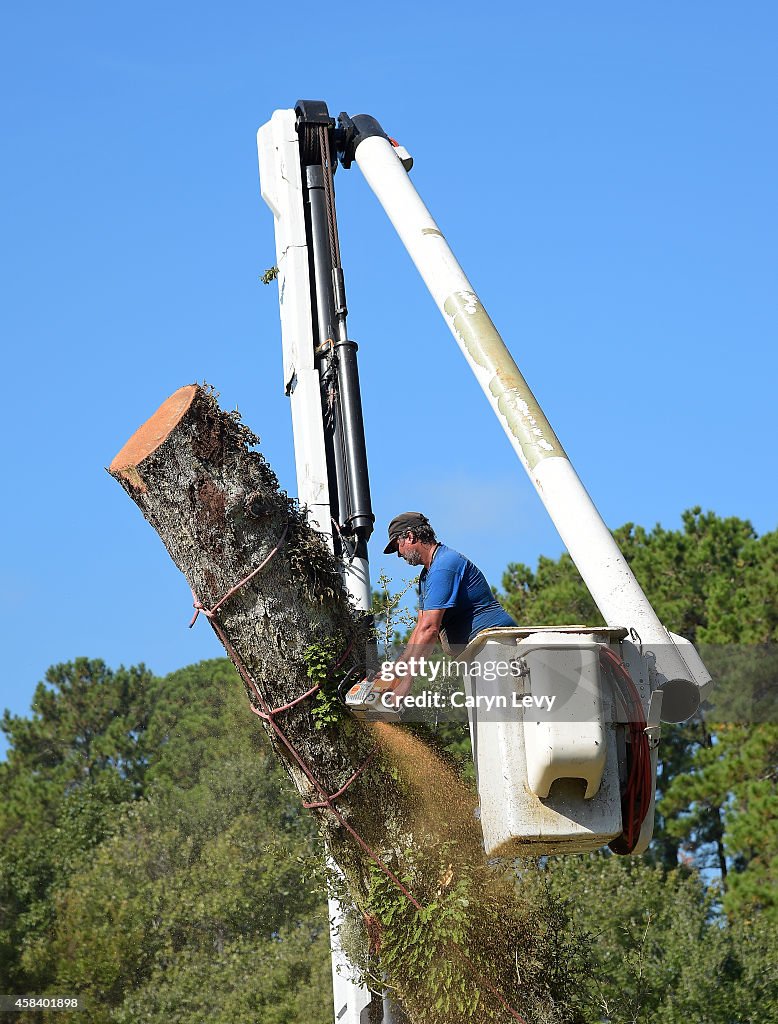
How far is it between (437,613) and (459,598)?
0.16 m

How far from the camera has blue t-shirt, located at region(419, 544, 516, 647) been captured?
5.54 m

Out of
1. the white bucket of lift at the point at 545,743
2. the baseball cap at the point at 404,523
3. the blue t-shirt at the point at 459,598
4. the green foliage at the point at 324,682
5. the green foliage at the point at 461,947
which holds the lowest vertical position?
the green foliage at the point at 461,947

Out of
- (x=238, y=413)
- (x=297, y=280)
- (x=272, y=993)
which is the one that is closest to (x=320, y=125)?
(x=297, y=280)

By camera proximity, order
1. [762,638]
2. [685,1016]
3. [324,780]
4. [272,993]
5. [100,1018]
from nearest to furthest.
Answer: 1. [324,780]
2. [685,1016]
3. [272,993]
4. [100,1018]
5. [762,638]

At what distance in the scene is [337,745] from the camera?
5.36 m

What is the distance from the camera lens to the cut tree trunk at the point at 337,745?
17.1ft

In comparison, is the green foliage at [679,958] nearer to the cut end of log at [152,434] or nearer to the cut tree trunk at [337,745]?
the cut tree trunk at [337,745]

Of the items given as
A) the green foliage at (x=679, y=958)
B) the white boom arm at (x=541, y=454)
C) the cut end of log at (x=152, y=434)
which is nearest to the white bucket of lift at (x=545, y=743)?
the white boom arm at (x=541, y=454)

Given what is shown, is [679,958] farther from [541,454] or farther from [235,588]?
[235,588]

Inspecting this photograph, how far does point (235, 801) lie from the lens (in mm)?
23781

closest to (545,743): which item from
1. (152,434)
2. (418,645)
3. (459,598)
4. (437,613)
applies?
(418,645)

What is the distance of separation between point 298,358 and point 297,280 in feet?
1.54

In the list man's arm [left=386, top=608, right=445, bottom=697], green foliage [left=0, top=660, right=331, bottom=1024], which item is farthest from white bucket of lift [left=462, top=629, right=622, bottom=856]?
green foliage [left=0, top=660, right=331, bottom=1024]

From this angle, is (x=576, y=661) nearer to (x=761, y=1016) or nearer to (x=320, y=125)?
(x=320, y=125)
